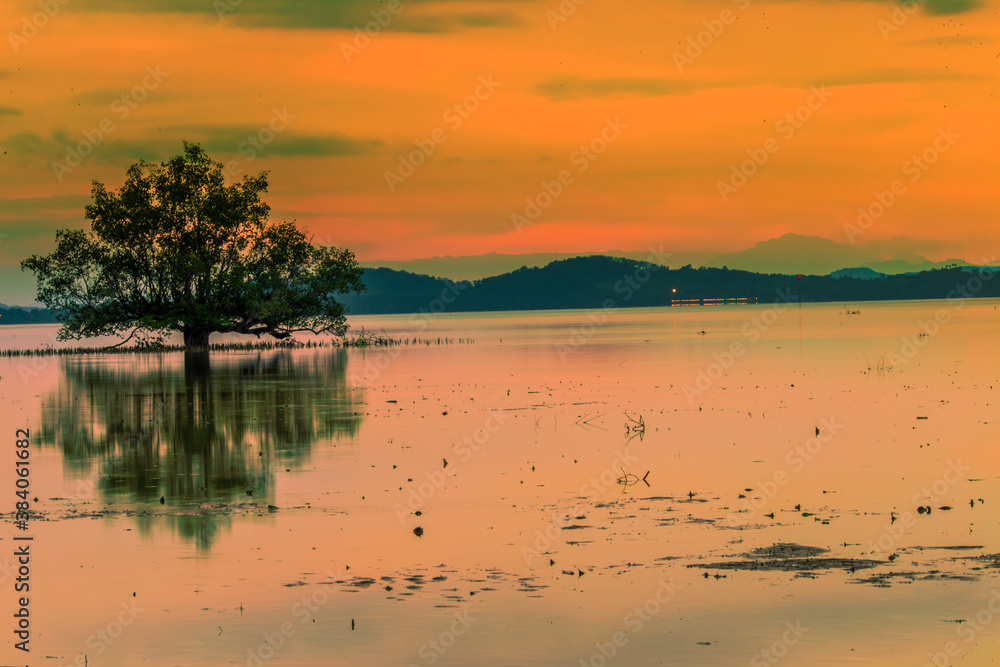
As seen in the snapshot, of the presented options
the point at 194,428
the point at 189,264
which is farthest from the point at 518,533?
the point at 189,264

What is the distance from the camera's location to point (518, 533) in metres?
15.8

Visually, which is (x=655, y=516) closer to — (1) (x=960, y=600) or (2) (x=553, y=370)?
(1) (x=960, y=600)

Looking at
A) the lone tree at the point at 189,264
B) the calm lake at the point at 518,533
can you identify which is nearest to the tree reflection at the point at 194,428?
the calm lake at the point at 518,533

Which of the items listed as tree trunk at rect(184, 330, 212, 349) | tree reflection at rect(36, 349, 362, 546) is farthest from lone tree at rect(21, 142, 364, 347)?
tree reflection at rect(36, 349, 362, 546)

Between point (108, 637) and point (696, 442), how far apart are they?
642 inches

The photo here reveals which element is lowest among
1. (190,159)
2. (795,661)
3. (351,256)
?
(795,661)

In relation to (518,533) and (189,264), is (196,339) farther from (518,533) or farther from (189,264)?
(518,533)

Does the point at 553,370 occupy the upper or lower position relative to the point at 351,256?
lower

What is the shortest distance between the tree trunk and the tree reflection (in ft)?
81.5

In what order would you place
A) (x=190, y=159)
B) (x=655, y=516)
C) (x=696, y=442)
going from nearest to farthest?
(x=655, y=516)
(x=696, y=442)
(x=190, y=159)

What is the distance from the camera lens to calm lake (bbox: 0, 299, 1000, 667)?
441 inches

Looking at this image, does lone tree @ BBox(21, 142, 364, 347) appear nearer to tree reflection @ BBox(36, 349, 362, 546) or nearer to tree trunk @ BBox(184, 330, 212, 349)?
tree trunk @ BBox(184, 330, 212, 349)

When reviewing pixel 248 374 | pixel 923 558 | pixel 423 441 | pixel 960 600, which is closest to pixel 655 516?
pixel 923 558

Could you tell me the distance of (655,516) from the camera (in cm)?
1672
